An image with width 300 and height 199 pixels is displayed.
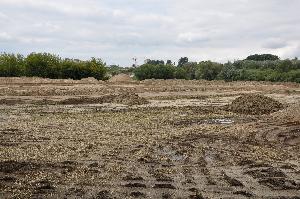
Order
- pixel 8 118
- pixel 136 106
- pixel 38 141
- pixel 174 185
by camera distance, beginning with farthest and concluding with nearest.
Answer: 1. pixel 136 106
2. pixel 8 118
3. pixel 38 141
4. pixel 174 185

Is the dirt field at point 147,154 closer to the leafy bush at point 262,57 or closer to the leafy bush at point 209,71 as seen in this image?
the leafy bush at point 209,71

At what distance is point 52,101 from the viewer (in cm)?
3316

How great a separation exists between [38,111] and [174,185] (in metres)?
18.7

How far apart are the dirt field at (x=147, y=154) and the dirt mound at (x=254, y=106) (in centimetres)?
67

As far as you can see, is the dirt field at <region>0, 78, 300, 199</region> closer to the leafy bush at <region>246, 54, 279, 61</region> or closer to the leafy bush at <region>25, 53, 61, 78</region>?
the leafy bush at <region>25, 53, 61, 78</region>

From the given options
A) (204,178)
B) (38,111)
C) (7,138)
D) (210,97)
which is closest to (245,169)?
(204,178)

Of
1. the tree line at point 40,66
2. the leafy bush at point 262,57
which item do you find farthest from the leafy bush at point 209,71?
the leafy bush at point 262,57

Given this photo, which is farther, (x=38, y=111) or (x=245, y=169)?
(x=38, y=111)

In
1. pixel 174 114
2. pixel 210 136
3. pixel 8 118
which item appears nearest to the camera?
pixel 210 136

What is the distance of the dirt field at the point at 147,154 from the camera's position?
934 centimetres

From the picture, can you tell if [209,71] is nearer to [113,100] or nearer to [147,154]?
[113,100]

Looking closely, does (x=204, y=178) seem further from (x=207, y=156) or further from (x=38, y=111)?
(x=38, y=111)

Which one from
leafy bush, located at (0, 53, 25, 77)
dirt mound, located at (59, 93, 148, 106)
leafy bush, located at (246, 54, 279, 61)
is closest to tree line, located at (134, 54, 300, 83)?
leafy bush, located at (0, 53, 25, 77)

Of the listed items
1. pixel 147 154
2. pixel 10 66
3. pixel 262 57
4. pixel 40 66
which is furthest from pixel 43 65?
pixel 262 57
